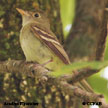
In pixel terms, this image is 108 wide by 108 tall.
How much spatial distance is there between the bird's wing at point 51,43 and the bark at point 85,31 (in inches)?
55.8

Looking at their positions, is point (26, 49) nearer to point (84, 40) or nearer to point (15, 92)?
point (15, 92)

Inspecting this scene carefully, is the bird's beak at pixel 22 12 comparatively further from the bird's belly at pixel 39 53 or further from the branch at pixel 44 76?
the branch at pixel 44 76

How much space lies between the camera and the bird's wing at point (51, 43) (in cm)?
350

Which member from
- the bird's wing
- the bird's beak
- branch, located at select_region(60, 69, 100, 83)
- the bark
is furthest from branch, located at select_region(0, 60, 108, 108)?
the bark

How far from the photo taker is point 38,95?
12.2 ft

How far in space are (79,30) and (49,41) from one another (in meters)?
1.90

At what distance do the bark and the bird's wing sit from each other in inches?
55.8

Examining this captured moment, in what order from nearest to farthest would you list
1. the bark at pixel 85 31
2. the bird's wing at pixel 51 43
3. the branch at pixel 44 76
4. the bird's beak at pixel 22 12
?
the branch at pixel 44 76, the bird's wing at pixel 51 43, the bird's beak at pixel 22 12, the bark at pixel 85 31

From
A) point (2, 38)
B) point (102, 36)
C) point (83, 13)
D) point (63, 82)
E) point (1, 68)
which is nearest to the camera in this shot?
point (63, 82)

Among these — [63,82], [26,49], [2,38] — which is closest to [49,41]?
[26,49]

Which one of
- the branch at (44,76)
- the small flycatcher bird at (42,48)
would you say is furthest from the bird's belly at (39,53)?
the branch at (44,76)

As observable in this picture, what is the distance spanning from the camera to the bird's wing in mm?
3503

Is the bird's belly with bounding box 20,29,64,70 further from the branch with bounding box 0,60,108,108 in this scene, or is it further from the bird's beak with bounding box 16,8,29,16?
the bird's beak with bounding box 16,8,29,16

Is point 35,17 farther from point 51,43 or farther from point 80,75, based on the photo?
point 80,75
